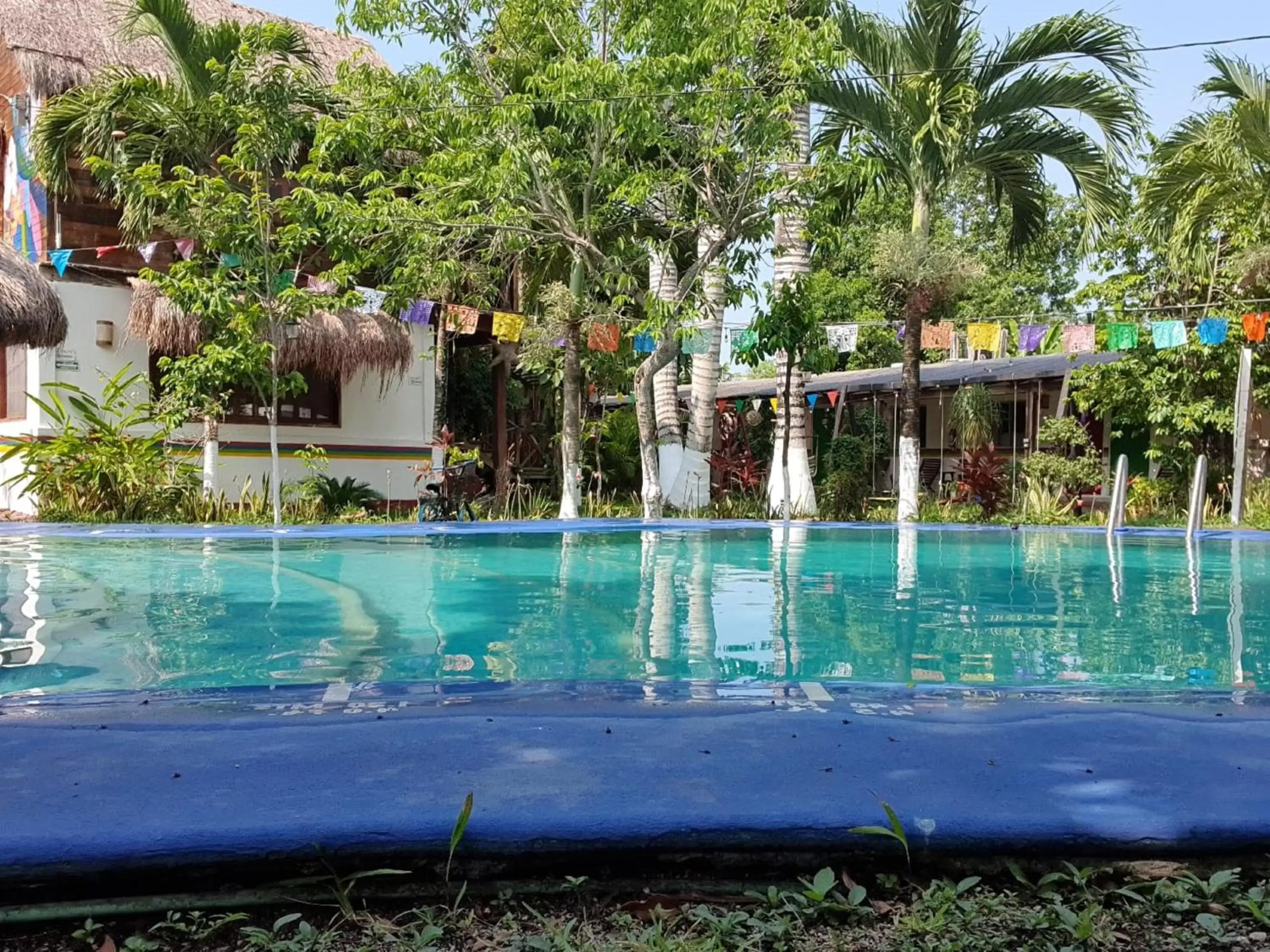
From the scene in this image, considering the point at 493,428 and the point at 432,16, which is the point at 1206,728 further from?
the point at 493,428

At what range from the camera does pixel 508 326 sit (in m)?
16.0

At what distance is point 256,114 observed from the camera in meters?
12.7

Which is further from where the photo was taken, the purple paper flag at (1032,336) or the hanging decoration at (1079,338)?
the purple paper flag at (1032,336)

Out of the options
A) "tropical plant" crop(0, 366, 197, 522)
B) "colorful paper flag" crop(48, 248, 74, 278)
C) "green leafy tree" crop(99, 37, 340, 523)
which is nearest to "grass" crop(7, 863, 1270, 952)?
"green leafy tree" crop(99, 37, 340, 523)

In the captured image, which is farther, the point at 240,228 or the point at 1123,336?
the point at 1123,336

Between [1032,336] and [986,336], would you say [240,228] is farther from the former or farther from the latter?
[1032,336]

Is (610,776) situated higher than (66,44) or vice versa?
(66,44)

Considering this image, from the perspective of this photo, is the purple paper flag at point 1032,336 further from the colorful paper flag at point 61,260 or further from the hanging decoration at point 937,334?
the colorful paper flag at point 61,260

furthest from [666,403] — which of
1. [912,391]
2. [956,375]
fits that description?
[956,375]

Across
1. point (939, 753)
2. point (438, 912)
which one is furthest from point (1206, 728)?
point (438, 912)

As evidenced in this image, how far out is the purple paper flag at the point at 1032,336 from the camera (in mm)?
16797

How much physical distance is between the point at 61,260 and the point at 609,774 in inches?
518

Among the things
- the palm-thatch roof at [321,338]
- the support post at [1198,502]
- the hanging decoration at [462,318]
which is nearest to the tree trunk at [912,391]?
the support post at [1198,502]

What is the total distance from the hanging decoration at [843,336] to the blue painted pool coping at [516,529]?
3524mm
